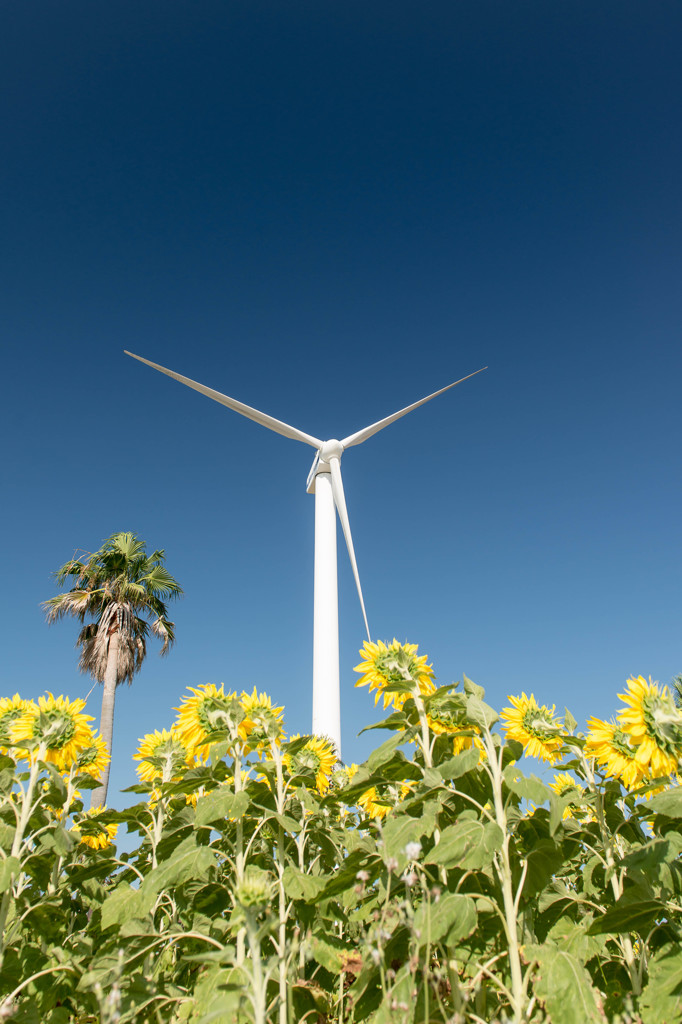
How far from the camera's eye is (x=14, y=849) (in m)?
3.80

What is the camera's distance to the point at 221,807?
362 centimetres

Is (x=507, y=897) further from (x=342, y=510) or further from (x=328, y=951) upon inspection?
(x=342, y=510)

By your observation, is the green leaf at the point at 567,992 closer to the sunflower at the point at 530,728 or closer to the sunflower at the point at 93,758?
the sunflower at the point at 530,728

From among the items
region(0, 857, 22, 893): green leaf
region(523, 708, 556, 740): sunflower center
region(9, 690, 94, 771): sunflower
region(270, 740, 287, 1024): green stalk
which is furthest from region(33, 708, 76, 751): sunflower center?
region(523, 708, 556, 740): sunflower center

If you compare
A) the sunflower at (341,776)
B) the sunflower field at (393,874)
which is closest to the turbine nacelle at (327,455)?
the sunflower at (341,776)

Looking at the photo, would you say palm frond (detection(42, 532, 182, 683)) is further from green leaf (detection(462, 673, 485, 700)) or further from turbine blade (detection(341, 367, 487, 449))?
green leaf (detection(462, 673, 485, 700))

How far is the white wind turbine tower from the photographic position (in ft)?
64.8

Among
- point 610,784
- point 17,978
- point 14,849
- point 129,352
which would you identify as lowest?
point 17,978

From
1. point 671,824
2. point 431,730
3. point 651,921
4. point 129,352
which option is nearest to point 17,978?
point 431,730

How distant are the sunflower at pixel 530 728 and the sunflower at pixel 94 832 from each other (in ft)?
10.2

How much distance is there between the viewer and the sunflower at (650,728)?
3.35 meters

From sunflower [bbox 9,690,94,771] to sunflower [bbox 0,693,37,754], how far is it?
0.05m

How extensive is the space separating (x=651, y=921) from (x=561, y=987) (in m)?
0.71

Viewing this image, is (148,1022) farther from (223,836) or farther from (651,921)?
(651,921)
